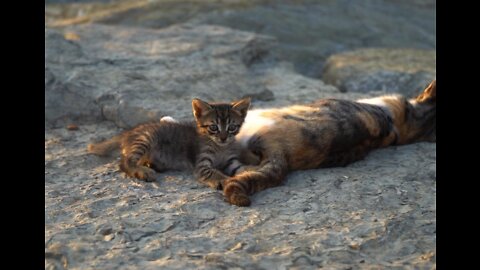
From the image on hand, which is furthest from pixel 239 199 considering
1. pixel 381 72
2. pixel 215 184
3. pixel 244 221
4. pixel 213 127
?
pixel 381 72

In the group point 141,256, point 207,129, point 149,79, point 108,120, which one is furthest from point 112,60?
point 141,256

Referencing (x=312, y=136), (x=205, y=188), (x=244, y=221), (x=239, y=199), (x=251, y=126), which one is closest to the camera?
(x=244, y=221)

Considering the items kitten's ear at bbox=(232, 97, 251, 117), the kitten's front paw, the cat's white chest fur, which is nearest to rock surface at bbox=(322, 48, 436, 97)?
the cat's white chest fur

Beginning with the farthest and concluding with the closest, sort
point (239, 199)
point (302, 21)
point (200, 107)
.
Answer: point (302, 21)
point (200, 107)
point (239, 199)

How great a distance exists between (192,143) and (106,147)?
80cm

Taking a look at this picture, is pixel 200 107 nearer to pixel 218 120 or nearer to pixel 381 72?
pixel 218 120

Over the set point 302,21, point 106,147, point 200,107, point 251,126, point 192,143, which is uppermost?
point 302,21

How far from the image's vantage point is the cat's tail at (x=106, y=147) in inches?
222

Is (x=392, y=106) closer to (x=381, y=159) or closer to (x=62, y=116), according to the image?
(x=381, y=159)

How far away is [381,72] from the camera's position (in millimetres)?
8461

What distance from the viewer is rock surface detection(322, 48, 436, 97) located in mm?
8289

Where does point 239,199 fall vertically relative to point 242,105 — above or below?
below

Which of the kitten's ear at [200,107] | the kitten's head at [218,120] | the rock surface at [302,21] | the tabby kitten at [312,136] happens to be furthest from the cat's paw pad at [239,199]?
the rock surface at [302,21]

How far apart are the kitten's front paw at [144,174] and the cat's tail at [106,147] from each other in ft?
2.33
